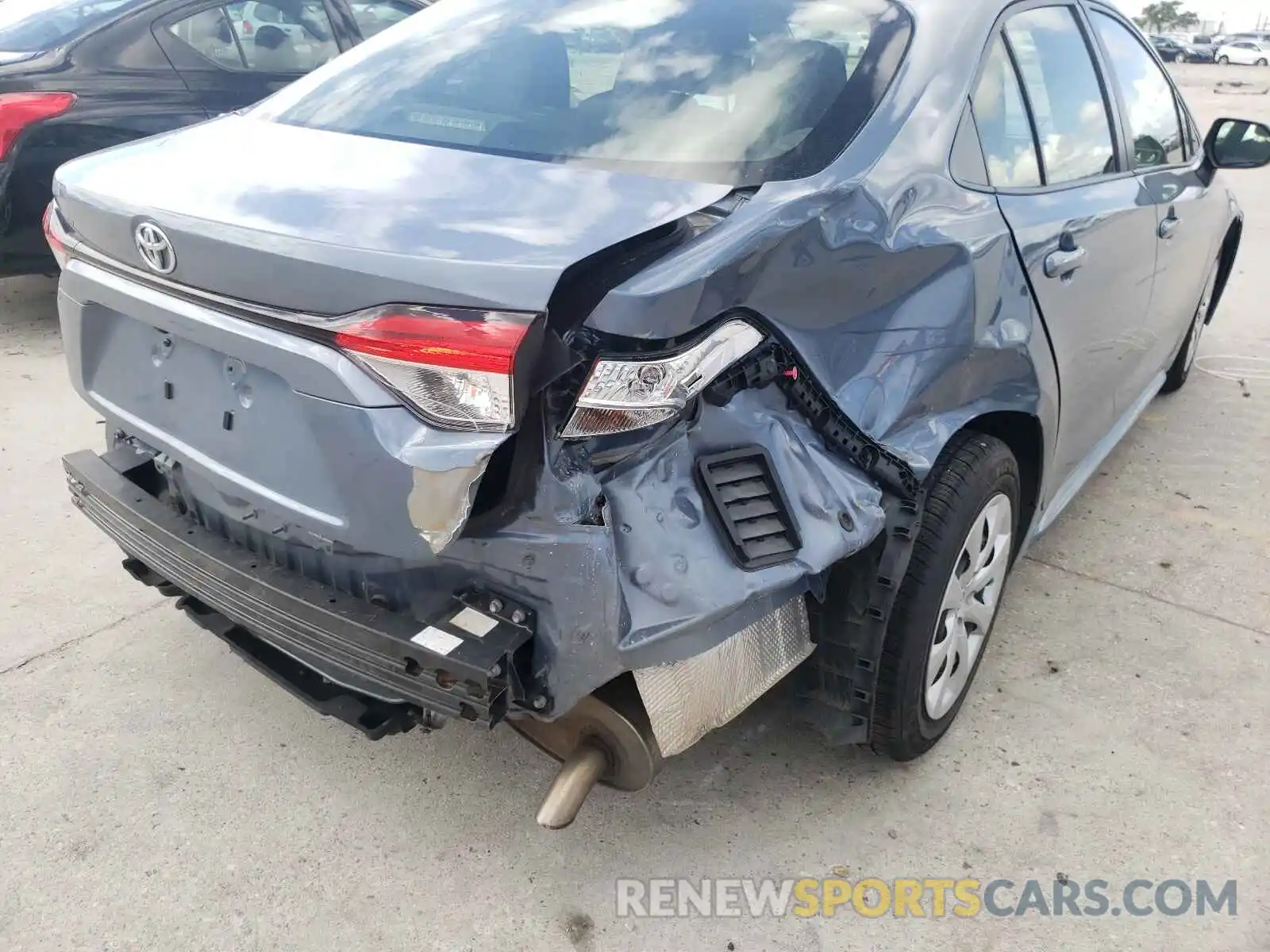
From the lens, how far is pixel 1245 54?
4953 centimetres

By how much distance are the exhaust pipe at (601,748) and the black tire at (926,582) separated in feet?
1.96

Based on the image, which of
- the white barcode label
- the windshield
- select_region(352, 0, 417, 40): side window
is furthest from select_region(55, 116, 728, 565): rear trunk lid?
select_region(352, 0, 417, 40): side window

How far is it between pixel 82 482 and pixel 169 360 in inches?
20.7

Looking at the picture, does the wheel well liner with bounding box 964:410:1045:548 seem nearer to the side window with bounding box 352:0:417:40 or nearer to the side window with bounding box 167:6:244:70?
the side window with bounding box 167:6:244:70

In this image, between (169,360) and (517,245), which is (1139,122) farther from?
(169,360)

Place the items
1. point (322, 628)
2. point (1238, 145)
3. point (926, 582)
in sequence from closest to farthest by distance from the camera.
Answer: point (322, 628) → point (926, 582) → point (1238, 145)

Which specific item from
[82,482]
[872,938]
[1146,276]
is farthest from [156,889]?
[1146,276]

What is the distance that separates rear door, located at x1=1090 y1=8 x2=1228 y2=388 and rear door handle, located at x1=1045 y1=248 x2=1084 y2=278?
2.59 feet

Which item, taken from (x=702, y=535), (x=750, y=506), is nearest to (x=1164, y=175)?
(x=750, y=506)

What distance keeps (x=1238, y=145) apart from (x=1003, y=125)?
2.05 metres

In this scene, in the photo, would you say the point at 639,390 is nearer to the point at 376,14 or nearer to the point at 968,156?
the point at 968,156

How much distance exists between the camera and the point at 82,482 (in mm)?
2240

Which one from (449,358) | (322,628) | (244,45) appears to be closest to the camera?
(449,358)

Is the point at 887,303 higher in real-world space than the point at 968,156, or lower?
lower
